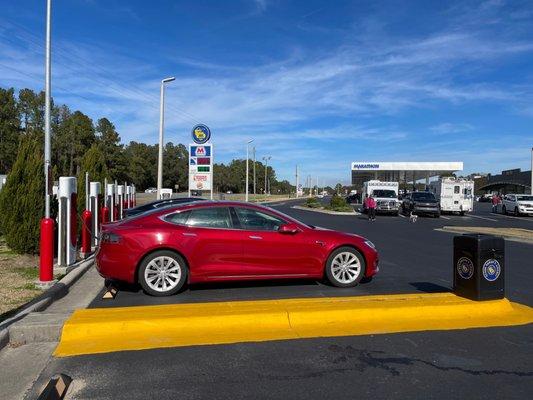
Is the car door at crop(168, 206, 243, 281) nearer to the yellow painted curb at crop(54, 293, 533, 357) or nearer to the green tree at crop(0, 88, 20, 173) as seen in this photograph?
the yellow painted curb at crop(54, 293, 533, 357)

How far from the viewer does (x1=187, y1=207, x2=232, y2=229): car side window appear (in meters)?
8.05

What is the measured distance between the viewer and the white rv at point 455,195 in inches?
1508

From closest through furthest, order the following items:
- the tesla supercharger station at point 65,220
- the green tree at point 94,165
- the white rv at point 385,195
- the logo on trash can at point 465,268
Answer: the logo on trash can at point 465,268
the tesla supercharger station at point 65,220
the green tree at point 94,165
the white rv at point 385,195

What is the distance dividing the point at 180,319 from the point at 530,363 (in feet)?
11.9

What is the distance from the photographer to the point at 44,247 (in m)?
8.52

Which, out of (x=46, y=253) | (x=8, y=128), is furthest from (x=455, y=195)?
(x=8, y=128)

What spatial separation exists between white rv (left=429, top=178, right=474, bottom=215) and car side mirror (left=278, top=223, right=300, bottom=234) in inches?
1288

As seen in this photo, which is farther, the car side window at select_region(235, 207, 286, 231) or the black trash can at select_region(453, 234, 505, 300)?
the car side window at select_region(235, 207, 286, 231)

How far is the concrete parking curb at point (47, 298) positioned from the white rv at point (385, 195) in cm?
2842

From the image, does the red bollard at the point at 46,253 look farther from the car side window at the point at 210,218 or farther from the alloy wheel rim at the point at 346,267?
the alloy wheel rim at the point at 346,267

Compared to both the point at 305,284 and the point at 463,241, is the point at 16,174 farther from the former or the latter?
the point at 463,241

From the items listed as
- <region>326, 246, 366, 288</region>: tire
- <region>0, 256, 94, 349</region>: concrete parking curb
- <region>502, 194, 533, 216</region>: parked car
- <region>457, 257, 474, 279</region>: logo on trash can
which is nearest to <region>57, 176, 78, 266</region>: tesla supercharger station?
<region>0, 256, 94, 349</region>: concrete parking curb

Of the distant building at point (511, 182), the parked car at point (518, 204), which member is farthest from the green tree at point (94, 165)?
the distant building at point (511, 182)

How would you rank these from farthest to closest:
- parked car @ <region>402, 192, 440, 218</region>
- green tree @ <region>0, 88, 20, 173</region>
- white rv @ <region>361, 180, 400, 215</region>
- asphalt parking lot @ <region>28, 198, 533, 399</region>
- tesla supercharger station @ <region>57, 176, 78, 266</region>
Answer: green tree @ <region>0, 88, 20, 173</region>, white rv @ <region>361, 180, 400, 215</region>, parked car @ <region>402, 192, 440, 218</region>, tesla supercharger station @ <region>57, 176, 78, 266</region>, asphalt parking lot @ <region>28, 198, 533, 399</region>
